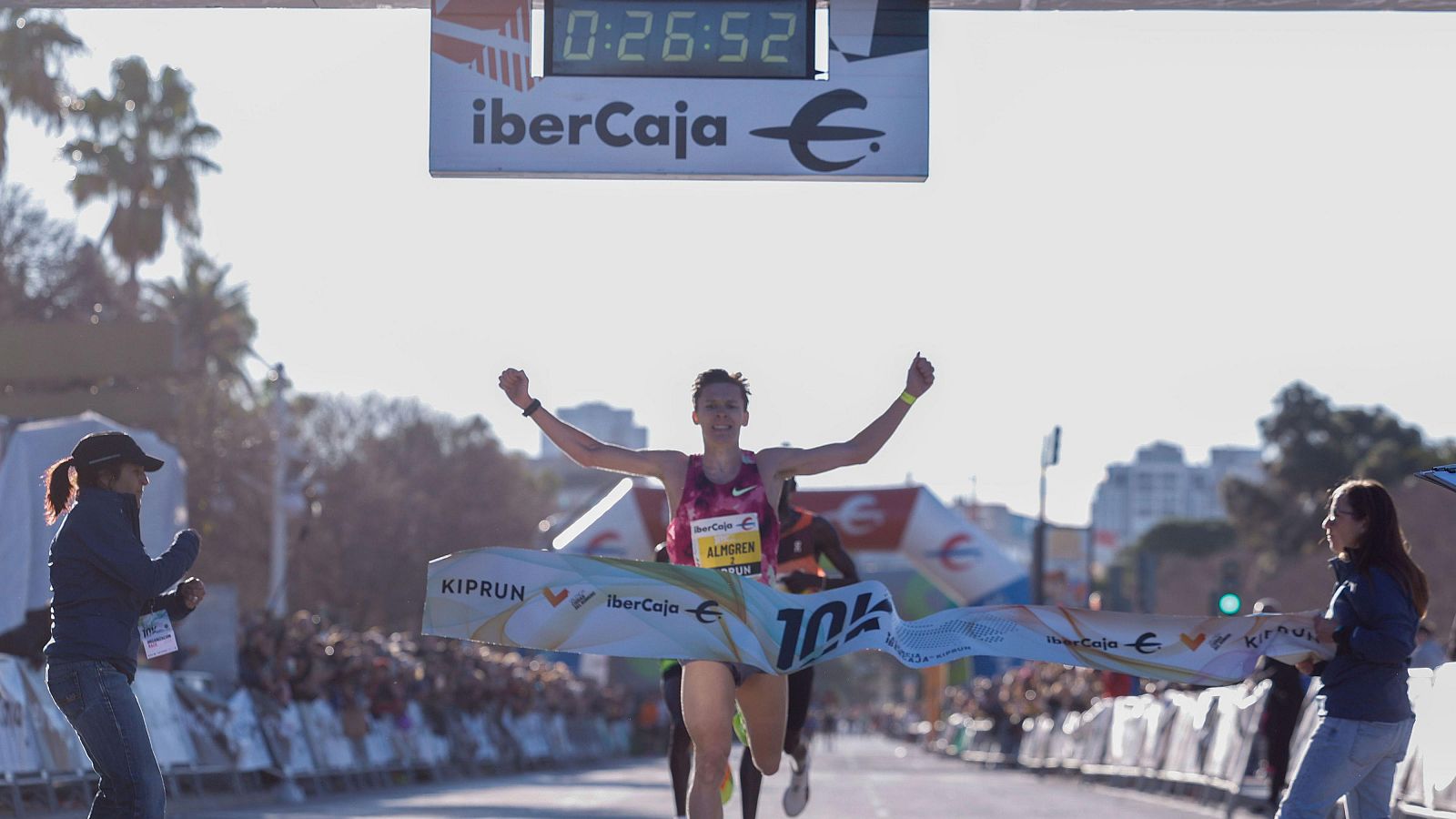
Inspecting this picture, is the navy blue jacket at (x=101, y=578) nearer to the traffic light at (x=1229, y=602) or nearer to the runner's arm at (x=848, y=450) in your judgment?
the runner's arm at (x=848, y=450)

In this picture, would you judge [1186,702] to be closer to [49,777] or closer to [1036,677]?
[49,777]

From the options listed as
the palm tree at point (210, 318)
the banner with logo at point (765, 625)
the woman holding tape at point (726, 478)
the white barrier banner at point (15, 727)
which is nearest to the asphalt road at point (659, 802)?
the white barrier banner at point (15, 727)

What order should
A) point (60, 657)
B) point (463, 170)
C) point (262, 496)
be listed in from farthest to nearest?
point (262, 496), point (463, 170), point (60, 657)

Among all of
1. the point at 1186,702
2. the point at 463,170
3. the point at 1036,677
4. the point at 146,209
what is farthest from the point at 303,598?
the point at 463,170

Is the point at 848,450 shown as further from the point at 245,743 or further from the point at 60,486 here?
the point at 245,743

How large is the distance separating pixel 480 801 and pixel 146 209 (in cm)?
2760

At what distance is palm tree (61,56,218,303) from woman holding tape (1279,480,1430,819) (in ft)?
132

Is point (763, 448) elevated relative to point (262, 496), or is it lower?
elevated

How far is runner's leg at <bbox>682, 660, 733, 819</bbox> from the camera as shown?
9164 millimetres

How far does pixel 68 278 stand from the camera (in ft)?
143

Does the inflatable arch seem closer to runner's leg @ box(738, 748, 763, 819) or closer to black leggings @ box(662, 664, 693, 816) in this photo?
black leggings @ box(662, 664, 693, 816)

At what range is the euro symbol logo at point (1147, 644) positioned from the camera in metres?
9.73

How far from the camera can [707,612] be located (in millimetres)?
9391

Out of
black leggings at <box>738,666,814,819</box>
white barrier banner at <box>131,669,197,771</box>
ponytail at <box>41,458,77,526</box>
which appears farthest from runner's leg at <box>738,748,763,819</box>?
white barrier banner at <box>131,669,197,771</box>
